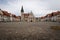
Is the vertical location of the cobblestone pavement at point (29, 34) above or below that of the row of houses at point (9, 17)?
below

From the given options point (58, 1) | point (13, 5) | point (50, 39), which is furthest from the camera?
point (58, 1)

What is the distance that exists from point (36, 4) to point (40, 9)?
19cm

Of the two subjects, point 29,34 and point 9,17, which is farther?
point 9,17

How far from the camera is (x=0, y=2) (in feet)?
11.6

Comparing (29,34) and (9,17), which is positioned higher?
(9,17)

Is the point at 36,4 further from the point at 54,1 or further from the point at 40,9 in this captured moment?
the point at 54,1

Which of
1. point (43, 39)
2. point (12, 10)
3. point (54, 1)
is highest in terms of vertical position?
point (54, 1)

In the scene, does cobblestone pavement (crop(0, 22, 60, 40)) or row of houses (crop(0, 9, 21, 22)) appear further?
row of houses (crop(0, 9, 21, 22))

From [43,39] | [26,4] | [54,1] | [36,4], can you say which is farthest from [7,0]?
[43,39]

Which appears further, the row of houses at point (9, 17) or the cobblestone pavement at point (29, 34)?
the row of houses at point (9, 17)

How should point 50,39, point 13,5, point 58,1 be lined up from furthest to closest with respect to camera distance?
point 58,1
point 13,5
point 50,39

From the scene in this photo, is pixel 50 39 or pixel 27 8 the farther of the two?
pixel 27 8

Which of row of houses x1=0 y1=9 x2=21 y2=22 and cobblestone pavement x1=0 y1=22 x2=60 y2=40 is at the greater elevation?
row of houses x1=0 y1=9 x2=21 y2=22

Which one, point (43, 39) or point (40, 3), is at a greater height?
point (40, 3)
